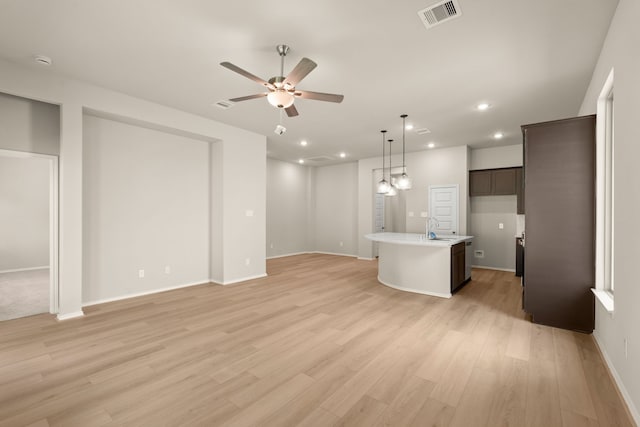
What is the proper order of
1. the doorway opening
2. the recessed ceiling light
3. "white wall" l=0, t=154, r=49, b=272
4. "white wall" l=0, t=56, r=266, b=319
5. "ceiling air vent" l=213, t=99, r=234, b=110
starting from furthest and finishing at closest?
"white wall" l=0, t=154, r=49, b=272
the doorway opening
"ceiling air vent" l=213, t=99, r=234, b=110
"white wall" l=0, t=56, r=266, b=319
the recessed ceiling light

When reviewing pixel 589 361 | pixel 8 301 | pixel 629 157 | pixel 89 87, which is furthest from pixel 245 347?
pixel 8 301

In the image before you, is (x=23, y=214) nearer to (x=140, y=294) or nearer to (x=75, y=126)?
(x=140, y=294)

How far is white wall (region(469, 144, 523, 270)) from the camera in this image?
6.82 m

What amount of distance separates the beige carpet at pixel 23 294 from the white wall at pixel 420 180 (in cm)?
685

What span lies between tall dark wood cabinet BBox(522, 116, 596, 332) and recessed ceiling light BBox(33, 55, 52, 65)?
554 cm

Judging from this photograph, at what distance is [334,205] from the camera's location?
31.0 feet

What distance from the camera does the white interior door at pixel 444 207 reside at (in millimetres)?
7059

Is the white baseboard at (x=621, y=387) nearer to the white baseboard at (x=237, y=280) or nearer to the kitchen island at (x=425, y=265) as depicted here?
the kitchen island at (x=425, y=265)

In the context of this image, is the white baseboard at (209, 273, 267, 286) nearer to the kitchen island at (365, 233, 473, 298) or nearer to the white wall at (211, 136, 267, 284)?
the white wall at (211, 136, 267, 284)

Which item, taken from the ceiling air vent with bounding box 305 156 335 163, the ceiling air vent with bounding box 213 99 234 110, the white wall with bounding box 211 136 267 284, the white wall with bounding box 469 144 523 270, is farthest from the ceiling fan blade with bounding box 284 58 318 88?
the white wall with bounding box 469 144 523 270

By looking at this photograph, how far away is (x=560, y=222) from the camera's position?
3.31 metres

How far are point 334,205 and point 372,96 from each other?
557cm

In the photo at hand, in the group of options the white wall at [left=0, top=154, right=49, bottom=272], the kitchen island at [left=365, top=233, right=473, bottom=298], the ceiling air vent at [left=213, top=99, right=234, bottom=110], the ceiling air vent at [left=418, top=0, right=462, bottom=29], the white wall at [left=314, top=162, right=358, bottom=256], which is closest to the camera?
the ceiling air vent at [left=418, top=0, right=462, bottom=29]

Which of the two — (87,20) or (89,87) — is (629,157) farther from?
(89,87)
